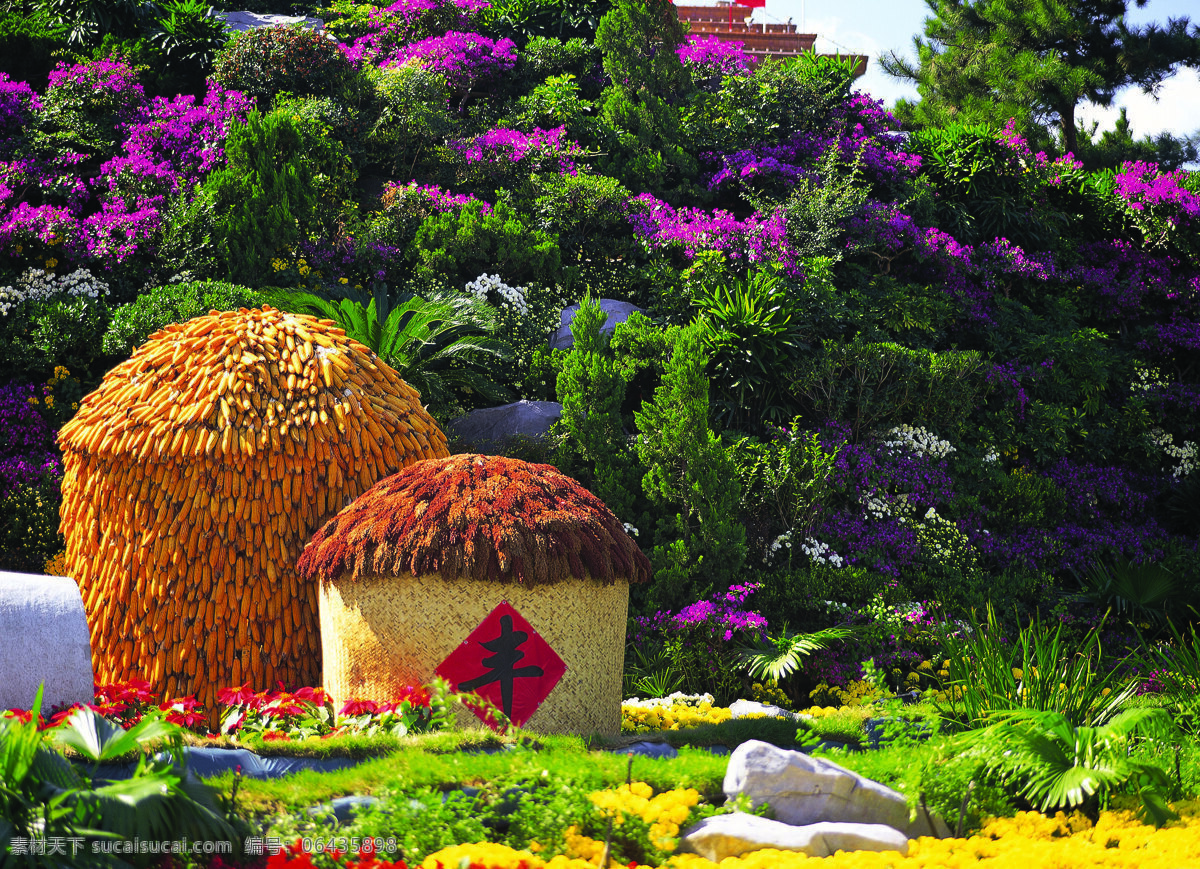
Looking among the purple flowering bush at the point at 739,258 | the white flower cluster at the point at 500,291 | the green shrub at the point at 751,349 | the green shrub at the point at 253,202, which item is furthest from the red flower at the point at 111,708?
the white flower cluster at the point at 500,291

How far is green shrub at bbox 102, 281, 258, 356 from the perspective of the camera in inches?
394

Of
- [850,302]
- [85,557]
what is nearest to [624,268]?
[850,302]

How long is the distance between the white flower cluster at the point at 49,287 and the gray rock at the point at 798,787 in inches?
372

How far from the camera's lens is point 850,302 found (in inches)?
520

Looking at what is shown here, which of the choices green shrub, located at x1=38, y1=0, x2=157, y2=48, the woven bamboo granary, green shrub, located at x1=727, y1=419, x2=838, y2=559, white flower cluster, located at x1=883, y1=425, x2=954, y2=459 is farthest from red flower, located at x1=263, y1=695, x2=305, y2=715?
green shrub, located at x1=38, y1=0, x2=157, y2=48

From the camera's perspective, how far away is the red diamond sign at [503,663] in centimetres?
543

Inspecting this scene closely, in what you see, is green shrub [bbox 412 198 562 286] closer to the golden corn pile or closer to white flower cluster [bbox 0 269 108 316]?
white flower cluster [bbox 0 269 108 316]

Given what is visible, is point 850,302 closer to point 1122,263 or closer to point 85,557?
point 1122,263

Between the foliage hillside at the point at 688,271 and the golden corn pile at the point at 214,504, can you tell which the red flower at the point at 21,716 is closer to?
the golden corn pile at the point at 214,504

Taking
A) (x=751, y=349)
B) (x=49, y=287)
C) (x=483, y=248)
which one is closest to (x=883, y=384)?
(x=751, y=349)

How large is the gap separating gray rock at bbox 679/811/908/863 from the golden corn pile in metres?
2.87

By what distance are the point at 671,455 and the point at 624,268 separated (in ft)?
15.3

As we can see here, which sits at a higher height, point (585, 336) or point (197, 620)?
point (585, 336)

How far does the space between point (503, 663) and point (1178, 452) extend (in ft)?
37.3
